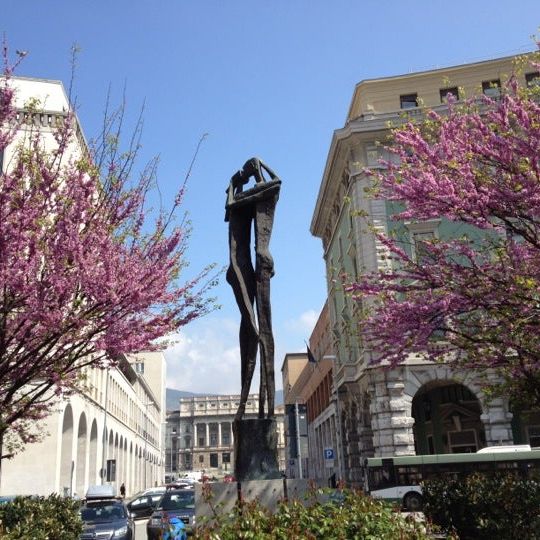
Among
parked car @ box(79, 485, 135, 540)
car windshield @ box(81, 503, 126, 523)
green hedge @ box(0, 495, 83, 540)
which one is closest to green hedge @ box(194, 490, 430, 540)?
green hedge @ box(0, 495, 83, 540)

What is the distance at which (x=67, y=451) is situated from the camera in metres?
36.6

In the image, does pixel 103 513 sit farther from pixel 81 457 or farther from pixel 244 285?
pixel 81 457

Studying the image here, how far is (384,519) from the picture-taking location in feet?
16.3

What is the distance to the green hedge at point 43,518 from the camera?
301 inches

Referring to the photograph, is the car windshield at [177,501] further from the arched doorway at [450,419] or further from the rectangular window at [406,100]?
the rectangular window at [406,100]

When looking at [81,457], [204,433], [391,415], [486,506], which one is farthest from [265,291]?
[204,433]

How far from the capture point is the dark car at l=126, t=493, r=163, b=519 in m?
26.2

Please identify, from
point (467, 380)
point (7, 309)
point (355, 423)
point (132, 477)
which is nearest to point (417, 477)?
point (467, 380)

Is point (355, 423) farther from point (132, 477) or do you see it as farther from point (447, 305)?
point (132, 477)

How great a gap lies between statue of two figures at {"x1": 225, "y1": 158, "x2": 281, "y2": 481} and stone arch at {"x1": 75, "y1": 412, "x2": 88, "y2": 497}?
35.6 metres

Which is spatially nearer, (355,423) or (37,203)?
(37,203)

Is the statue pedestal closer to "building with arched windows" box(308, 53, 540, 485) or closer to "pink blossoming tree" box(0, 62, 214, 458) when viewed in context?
"pink blossoming tree" box(0, 62, 214, 458)

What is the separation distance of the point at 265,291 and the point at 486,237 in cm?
790

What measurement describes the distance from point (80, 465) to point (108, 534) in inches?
1128
